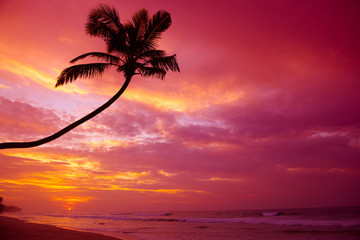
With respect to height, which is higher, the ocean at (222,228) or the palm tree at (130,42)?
the palm tree at (130,42)

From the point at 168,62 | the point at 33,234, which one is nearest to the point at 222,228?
the point at 33,234

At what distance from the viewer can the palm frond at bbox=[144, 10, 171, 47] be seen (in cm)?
976

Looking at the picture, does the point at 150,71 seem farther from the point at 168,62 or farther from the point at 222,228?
the point at 222,228

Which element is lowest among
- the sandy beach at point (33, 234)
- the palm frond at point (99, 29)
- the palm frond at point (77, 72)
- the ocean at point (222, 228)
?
the ocean at point (222, 228)

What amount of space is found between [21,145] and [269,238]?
1766 centimetres

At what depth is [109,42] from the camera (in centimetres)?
983

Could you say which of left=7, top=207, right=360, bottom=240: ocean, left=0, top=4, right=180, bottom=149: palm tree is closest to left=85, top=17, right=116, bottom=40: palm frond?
left=0, top=4, right=180, bottom=149: palm tree

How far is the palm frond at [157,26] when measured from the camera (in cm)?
976

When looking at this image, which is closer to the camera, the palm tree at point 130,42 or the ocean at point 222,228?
the palm tree at point 130,42

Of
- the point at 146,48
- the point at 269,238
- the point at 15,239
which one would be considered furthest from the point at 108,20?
the point at 269,238

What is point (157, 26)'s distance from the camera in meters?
9.87

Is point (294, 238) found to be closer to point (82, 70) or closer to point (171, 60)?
point (171, 60)

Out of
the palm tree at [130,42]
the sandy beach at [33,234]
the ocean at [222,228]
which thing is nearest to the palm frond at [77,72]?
the palm tree at [130,42]

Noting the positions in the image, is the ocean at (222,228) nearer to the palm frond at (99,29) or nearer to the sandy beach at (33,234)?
the sandy beach at (33,234)
